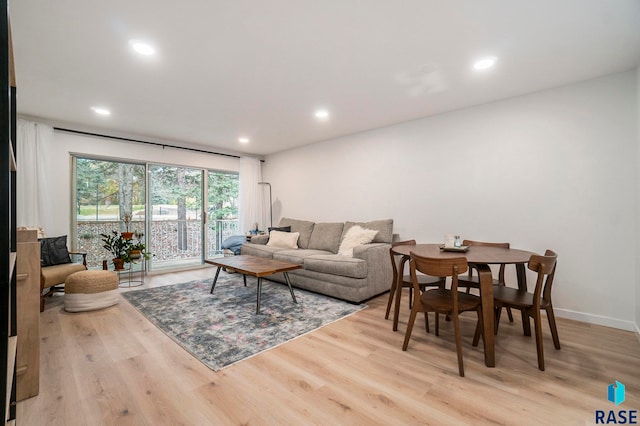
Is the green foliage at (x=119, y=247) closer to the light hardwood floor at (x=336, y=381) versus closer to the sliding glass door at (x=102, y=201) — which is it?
the sliding glass door at (x=102, y=201)

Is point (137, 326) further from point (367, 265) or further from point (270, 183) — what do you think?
point (270, 183)

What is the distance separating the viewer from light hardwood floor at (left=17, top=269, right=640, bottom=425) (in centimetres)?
153

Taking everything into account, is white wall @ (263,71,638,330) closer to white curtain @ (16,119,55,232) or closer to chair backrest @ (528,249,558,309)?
chair backrest @ (528,249,558,309)

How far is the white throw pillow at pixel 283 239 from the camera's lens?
488 centimetres

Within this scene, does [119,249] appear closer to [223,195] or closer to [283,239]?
[223,195]

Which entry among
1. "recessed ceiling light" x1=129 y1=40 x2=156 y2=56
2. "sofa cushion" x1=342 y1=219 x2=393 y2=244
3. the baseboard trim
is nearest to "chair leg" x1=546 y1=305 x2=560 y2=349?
the baseboard trim

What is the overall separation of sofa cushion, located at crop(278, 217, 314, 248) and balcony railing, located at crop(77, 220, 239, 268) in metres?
1.61

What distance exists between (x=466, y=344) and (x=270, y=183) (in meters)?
5.01

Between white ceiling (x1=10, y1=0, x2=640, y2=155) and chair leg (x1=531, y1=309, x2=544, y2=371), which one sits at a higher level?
white ceiling (x1=10, y1=0, x2=640, y2=155)

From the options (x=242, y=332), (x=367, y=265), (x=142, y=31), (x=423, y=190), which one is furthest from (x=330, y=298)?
(x=142, y=31)

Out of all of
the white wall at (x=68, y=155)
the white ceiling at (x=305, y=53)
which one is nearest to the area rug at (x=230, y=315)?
the white wall at (x=68, y=155)

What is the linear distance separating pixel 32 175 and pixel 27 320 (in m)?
3.08

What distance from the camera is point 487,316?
79.0 inches

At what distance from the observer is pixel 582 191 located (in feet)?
9.35
